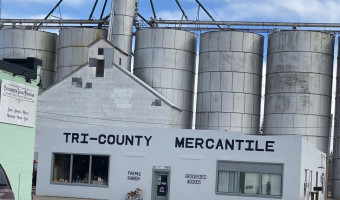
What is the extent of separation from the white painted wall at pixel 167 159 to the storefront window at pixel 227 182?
A: 0.39m

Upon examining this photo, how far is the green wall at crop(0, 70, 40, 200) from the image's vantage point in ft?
81.0

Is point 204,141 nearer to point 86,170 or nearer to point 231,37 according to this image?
point 86,170

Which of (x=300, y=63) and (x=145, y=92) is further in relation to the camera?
(x=300, y=63)

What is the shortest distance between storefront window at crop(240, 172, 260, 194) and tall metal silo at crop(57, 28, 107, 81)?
96.5 feet

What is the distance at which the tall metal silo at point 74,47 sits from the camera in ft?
200

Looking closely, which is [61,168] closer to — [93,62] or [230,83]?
[93,62]

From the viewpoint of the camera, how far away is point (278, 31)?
5903 centimetres

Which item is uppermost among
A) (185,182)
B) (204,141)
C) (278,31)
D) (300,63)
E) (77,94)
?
(278,31)

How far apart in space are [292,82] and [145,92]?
14.0 metres

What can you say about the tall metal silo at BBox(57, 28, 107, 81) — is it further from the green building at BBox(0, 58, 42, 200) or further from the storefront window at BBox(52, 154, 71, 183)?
the green building at BBox(0, 58, 42, 200)

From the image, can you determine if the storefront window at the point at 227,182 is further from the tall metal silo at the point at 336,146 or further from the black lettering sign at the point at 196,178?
the tall metal silo at the point at 336,146

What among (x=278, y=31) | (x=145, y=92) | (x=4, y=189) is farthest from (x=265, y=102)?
(x=4, y=189)

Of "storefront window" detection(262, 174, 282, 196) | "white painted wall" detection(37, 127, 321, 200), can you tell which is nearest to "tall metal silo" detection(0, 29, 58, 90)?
"white painted wall" detection(37, 127, 321, 200)

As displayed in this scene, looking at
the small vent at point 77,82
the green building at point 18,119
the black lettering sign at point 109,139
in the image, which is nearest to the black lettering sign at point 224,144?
the black lettering sign at point 109,139
